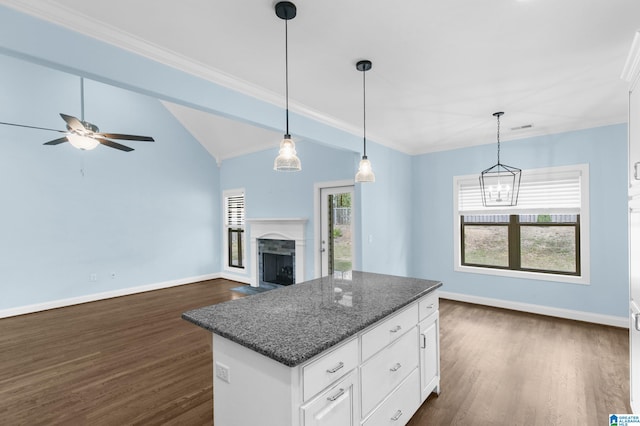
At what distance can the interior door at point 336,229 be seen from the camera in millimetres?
4977

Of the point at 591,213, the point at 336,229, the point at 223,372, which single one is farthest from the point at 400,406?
the point at 591,213

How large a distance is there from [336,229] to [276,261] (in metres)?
1.67

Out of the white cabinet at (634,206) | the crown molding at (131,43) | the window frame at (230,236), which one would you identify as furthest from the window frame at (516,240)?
the window frame at (230,236)

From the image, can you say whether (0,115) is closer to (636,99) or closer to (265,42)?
(265,42)

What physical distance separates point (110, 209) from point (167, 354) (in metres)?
3.64

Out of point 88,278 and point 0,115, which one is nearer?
point 0,115

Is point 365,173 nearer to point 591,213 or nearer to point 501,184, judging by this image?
point 501,184

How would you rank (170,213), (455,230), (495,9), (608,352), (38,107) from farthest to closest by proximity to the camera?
(170,213)
(455,230)
(38,107)
(608,352)
(495,9)

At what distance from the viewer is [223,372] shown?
1564 millimetres

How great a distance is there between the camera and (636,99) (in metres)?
1.90

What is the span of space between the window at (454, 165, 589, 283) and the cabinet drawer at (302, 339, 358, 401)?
4.16 meters

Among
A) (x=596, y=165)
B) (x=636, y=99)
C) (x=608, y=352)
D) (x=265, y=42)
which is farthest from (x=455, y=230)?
(x=265, y=42)

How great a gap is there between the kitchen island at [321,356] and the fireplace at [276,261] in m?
3.47

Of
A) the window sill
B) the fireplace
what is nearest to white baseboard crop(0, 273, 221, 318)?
the fireplace
